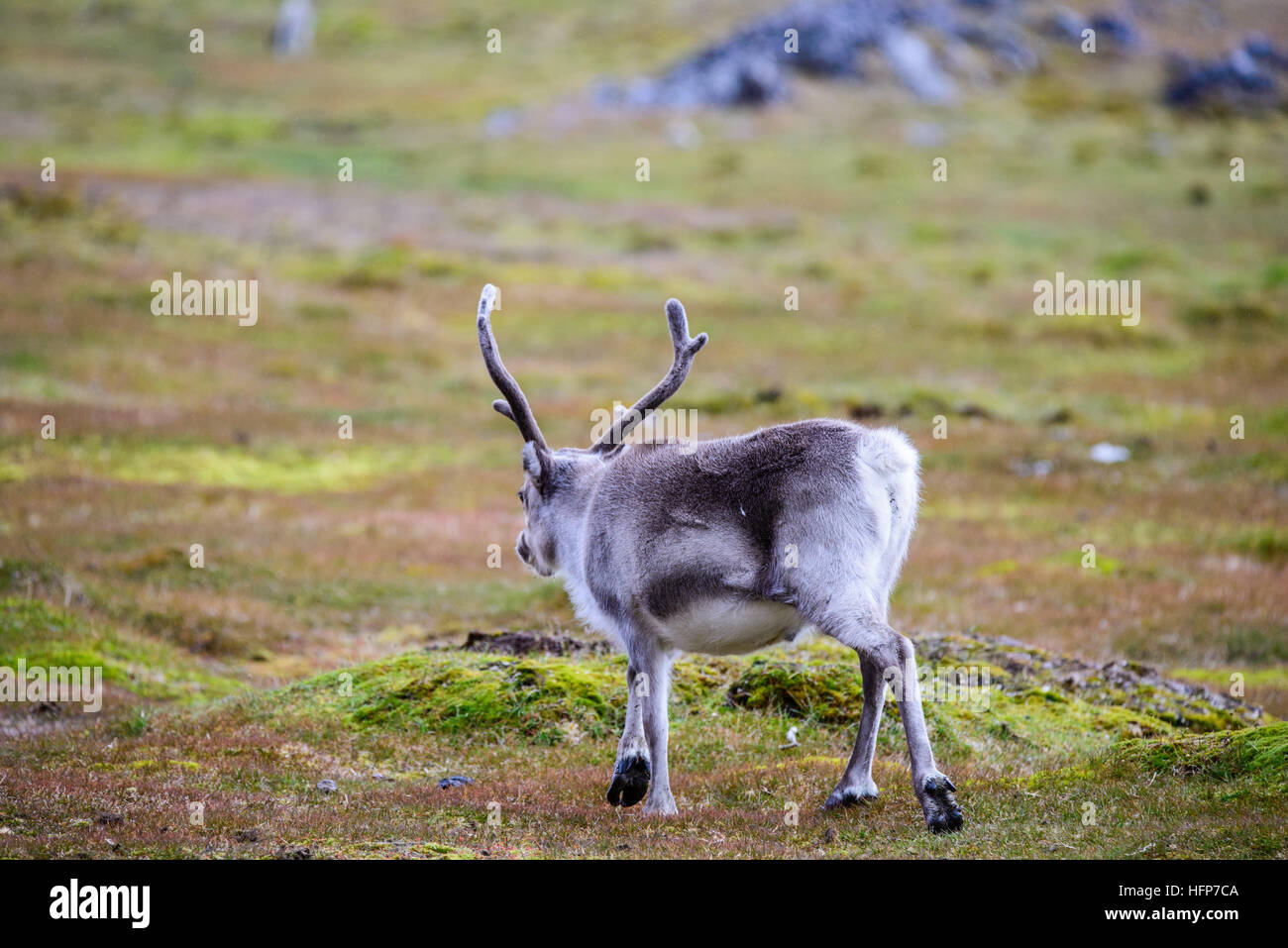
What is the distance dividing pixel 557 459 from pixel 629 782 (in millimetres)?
2644

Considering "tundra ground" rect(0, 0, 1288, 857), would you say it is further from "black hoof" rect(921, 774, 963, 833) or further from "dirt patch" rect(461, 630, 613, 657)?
"dirt patch" rect(461, 630, 613, 657)

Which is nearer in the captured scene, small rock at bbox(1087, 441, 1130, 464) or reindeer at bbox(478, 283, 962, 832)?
reindeer at bbox(478, 283, 962, 832)

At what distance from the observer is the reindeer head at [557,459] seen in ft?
33.9

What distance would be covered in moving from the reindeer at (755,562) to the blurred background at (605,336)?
686cm

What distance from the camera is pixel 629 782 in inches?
366

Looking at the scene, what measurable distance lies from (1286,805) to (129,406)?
81.3 ft

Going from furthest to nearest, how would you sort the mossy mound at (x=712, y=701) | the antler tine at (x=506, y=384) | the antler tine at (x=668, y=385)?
1. the mossy mound at (x=712, y=701)
2. the antler tine at (x=668, y=385)
3. the antler tine at (x=506, y=384)

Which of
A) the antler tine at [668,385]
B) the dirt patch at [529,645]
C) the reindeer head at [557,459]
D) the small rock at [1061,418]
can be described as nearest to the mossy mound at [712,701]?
the dirt patch at [529,645]

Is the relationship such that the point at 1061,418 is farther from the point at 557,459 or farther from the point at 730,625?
the point at 730,625

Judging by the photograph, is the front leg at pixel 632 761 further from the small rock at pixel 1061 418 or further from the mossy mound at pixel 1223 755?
the small rock at pixel 1061 418

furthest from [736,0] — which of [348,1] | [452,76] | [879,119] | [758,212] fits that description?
[758,212]

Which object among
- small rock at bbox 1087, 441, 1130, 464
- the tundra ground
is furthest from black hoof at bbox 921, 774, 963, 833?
small rock at bbox 1087, 441, 1130, 464

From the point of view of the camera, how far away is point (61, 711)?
1297 centimetres

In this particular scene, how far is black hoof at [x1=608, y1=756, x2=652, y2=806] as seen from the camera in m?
9.30
